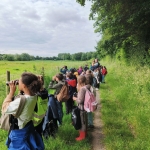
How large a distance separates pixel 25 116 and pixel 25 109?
122mm

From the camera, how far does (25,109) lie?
2863 mm

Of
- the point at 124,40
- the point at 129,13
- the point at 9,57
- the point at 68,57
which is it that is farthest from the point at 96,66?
the point at 68,57

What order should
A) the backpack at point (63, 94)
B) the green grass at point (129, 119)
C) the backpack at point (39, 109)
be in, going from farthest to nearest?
the backpack at point (63, 94) < the green grass at point (129, 119) < the backpack at point (39, 109)

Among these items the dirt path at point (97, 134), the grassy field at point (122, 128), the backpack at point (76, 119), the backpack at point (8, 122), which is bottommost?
the dirt path at point (97, 134)

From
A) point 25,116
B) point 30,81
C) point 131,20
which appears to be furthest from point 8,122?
point 131,20

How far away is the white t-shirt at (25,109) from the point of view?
272cm

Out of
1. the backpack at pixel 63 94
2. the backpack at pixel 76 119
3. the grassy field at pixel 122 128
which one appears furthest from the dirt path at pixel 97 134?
the backpack at pixel 63 94

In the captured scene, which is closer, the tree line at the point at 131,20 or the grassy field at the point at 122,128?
the grassy field at the point at 122,128

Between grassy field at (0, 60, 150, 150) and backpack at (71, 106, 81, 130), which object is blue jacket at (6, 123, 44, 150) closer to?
grassy field at (0, 60, 150, 150)

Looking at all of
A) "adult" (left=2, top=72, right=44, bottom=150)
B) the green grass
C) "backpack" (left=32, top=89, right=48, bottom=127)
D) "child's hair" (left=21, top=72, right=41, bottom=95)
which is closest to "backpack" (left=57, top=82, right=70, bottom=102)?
the green grass

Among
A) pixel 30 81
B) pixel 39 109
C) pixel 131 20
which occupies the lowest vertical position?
pixel 39 109

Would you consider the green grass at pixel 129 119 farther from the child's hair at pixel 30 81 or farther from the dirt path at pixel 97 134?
the child's hair at pixel 30 81

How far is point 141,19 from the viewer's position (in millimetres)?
12695

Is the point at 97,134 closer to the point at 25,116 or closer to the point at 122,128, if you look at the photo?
the point at 122,128
